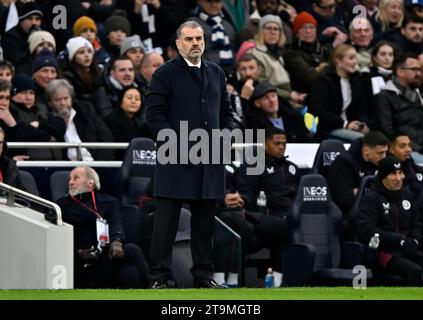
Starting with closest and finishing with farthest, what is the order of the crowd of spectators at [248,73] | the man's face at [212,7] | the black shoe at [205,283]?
the black shoe at [205,283], the crowd of spectators at [248,73], the man's face at [212,7]

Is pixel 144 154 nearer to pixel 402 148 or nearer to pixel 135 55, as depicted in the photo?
pixel 135 55

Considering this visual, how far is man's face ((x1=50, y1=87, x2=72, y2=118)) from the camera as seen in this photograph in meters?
18.4

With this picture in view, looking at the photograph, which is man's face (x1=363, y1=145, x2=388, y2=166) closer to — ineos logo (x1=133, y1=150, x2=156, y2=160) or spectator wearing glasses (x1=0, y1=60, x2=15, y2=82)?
ineos logo (x1=133, y1=150, x2=156, y2=160)

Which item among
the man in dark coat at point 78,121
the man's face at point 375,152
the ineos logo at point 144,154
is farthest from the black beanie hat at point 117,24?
the man's face at point 375,152

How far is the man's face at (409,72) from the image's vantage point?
21094 millimetres

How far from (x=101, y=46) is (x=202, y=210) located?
7735 mm

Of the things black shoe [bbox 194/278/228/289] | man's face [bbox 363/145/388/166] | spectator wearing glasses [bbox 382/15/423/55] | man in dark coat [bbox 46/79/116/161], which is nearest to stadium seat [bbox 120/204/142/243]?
man in dark coat [bbox 46/79/116/161]

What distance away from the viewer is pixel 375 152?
19.0 m

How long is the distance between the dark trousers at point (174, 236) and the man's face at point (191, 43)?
125 centimetres

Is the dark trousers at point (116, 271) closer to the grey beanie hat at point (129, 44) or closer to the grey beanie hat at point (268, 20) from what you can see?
the grey beanie hat at point (129, 44)

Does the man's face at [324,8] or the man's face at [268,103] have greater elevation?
the man's face at [324,8]

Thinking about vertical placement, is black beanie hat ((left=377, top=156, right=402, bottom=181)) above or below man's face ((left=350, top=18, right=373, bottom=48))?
below

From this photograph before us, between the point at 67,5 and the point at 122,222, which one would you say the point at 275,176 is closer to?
the point at 122,222
